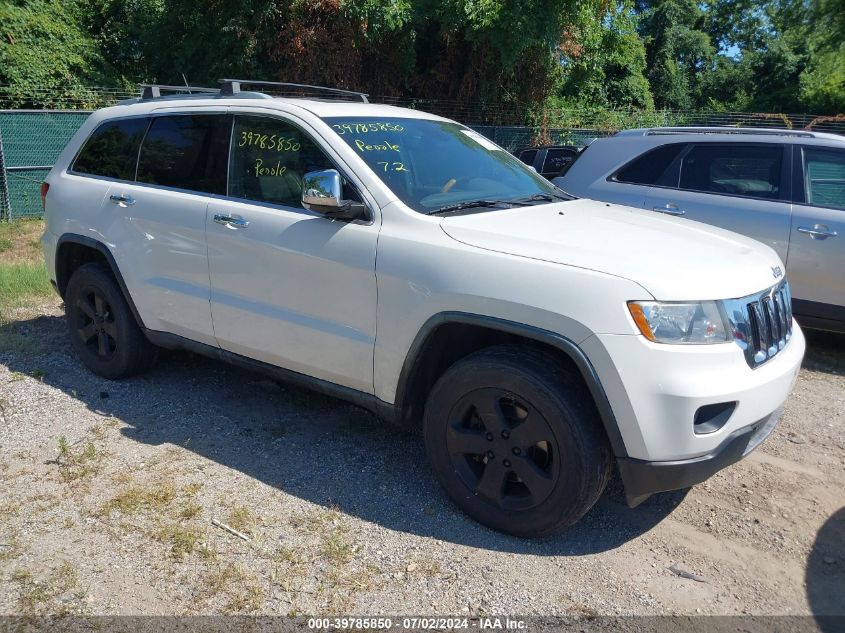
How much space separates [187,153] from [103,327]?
4.76ft

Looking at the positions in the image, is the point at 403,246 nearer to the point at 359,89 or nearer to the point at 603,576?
the point at 603,576

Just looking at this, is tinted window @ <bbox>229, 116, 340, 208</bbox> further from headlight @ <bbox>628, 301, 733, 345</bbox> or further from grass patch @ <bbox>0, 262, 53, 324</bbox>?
grass patch @ <bbox>0, 262, 53, 324</bbox>

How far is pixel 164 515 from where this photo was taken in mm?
3654

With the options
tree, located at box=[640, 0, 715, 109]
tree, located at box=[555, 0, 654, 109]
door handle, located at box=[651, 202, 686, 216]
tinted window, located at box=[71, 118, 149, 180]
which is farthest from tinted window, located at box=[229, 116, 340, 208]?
tree, located at box=[640, 0, 715, 109]

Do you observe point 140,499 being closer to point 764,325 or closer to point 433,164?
point 433,164

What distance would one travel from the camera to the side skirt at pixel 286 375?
3.84 meters

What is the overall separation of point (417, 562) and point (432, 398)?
2.43 feet

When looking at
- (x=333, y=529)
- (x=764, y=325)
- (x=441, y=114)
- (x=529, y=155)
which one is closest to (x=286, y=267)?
(x=333, y=529)

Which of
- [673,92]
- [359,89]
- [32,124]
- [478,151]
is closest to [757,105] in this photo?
[673,92]

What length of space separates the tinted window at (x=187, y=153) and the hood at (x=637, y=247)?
1.66 m

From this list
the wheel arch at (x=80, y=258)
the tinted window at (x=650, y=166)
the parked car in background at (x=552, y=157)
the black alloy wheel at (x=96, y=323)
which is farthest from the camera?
the parked car in background at (x=552, y=157)

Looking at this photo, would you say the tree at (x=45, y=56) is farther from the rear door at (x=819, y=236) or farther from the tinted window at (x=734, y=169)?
the rear door at (x=819, y=236)

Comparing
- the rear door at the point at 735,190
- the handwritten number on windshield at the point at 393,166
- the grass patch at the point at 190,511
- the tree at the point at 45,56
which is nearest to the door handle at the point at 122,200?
the handwritten number on windshield at the point at 393,166

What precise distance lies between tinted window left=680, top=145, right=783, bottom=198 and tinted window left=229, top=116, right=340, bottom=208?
12.4 ft
